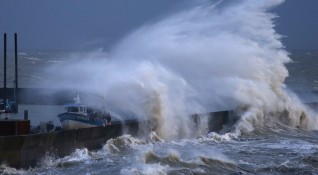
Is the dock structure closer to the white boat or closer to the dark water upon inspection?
the dark water

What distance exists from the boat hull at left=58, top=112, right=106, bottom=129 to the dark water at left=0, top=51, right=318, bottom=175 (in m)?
1.58

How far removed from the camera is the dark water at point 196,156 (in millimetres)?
18781

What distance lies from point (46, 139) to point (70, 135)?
4.26 ft

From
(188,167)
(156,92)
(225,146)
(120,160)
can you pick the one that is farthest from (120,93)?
(188,167)

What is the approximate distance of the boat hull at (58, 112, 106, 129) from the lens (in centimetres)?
2458

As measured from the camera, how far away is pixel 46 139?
2041 centimetres

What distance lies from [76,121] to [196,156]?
244 inches

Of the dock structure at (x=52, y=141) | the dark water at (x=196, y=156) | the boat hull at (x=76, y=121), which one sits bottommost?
the dark water at (x=196, y=156)

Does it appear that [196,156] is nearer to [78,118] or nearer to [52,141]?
[52,141]

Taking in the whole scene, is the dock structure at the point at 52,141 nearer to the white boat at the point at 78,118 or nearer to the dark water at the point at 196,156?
the dark water at the point at 196,156

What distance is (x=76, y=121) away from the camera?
24734mm

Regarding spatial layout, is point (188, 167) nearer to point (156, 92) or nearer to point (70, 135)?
point (70, 135)

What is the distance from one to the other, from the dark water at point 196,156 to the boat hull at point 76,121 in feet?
5.19

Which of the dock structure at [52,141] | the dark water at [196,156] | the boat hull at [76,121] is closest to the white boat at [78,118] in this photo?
the boat hull at [76,121]
